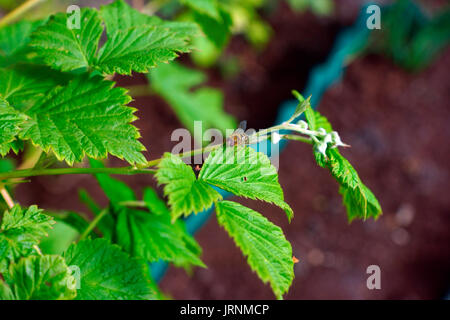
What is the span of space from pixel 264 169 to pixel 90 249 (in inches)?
13.6

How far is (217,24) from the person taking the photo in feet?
3.86

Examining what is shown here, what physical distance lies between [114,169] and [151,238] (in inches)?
9.7

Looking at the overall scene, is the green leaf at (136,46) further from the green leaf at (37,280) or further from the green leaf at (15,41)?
the green leaf at (37,280)

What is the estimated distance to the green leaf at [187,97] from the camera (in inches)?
72.5

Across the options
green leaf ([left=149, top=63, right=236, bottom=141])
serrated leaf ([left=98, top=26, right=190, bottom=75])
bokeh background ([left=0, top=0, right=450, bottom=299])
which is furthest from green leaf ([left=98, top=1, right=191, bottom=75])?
bokeh background ([left=0, top=0, right=450, bottom=299])

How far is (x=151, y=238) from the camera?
35.0 inches

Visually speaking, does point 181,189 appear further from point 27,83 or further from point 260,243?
point 27,83

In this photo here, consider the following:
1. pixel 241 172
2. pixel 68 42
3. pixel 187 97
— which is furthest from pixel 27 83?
pixel 187 97

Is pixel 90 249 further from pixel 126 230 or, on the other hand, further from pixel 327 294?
pixel 327 294

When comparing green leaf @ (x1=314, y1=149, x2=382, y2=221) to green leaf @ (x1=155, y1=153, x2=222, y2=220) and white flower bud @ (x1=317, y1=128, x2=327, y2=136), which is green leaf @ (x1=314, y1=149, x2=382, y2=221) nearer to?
white flower bud @ (x1=317, y1=128, x2=327, y2=136)

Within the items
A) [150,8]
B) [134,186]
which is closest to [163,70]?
[150,8]

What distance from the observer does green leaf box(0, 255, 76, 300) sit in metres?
0.61

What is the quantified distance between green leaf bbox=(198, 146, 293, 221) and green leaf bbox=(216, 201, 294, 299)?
0.04m

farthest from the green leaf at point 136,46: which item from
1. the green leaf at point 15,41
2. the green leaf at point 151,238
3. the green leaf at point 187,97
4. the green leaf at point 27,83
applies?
the green leaf at point 187,97
